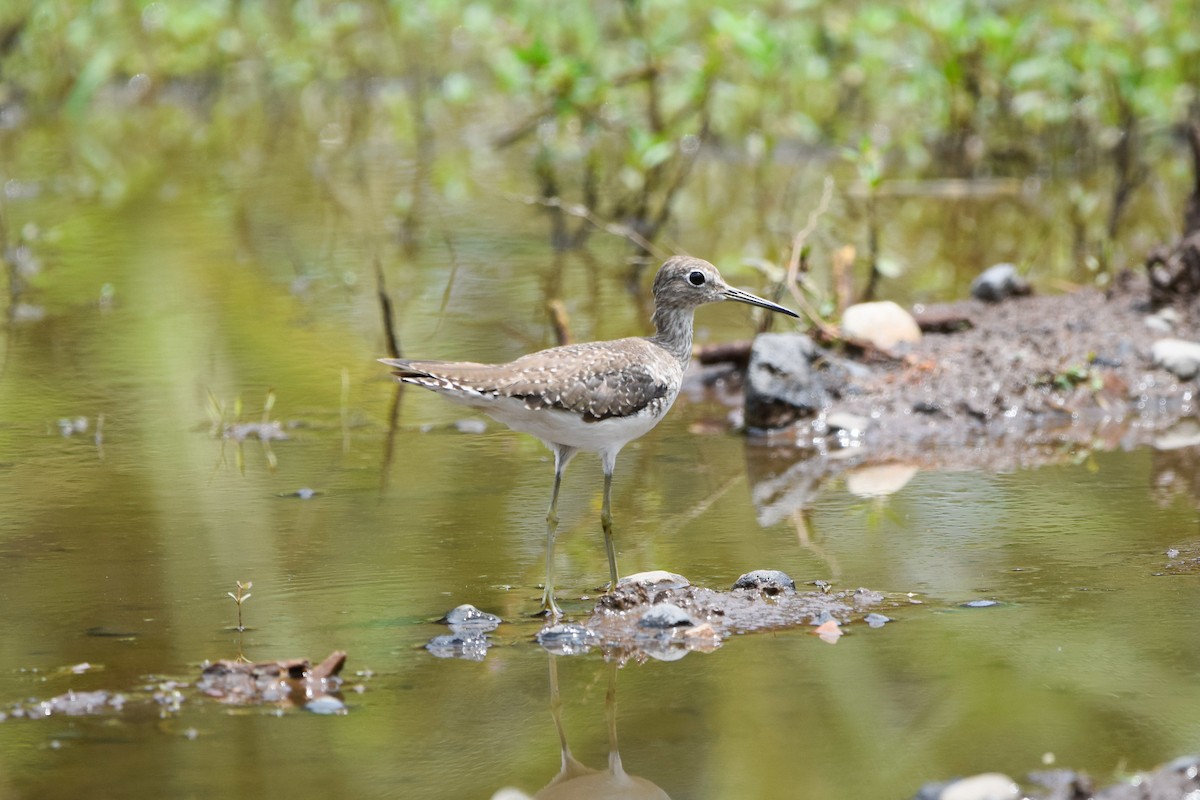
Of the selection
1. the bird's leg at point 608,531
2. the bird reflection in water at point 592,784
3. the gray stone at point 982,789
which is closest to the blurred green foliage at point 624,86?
the bird's leg at point 608,531

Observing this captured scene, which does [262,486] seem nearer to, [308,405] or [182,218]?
[308,405]

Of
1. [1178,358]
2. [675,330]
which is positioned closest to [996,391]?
[1178,358]

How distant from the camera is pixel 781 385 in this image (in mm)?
8328

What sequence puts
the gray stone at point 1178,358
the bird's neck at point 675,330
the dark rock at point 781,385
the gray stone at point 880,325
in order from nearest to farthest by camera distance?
the bird's neck at point 675,330 < the dark rock at point 781,385 < the gray stone at point 1178,358 < the gray stone at point 880,325

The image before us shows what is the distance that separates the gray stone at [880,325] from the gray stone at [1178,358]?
128 cm

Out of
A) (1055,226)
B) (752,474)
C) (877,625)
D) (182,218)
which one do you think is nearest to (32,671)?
(877,625)

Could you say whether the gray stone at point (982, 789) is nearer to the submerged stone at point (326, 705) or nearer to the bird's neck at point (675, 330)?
the submerged stone at point (326, 705)

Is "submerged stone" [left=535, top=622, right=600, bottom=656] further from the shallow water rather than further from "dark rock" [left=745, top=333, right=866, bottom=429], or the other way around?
"dark rock" [left=745, top=333, right=866, bottom=429]

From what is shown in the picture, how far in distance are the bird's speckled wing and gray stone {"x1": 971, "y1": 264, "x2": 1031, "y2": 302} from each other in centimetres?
420

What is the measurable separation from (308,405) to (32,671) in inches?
147

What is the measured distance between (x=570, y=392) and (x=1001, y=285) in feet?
15.7

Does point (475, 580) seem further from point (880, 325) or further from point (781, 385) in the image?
point (880, 325)

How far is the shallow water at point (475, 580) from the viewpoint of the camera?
4637 millimetres

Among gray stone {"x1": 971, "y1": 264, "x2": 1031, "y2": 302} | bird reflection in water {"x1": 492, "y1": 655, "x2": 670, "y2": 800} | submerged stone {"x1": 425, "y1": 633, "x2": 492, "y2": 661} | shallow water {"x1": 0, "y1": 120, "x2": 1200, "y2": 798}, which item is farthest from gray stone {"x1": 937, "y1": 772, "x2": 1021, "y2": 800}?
gray stone {"x1": 971, "y1": 264, "x2": 1031, "y2": 302}
